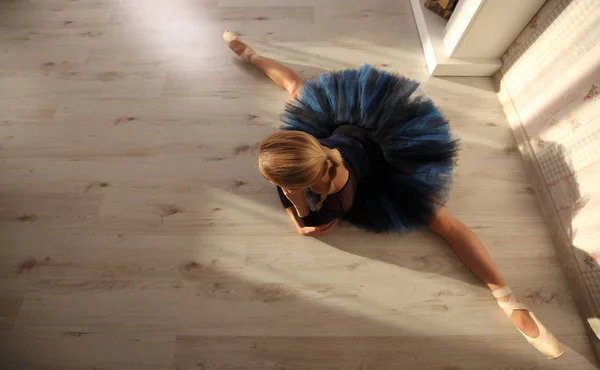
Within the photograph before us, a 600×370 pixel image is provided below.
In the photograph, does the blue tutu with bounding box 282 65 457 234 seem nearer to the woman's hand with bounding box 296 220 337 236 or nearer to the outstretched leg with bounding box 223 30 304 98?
the woman's hand with bounding box 296 220 337 236

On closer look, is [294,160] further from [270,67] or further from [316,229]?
[270,67]

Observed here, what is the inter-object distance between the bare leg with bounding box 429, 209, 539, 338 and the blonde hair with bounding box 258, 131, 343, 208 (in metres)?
0.52

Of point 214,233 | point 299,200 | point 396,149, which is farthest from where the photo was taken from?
point 214,233

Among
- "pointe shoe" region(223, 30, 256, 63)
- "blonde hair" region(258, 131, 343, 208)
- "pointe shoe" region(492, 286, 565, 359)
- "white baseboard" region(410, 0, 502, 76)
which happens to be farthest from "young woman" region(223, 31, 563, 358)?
"pointe shoe" region(223, 30, 256, 63)

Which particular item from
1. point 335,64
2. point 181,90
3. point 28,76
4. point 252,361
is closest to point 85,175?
point 181,90

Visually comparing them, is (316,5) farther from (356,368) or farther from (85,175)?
(356,368)

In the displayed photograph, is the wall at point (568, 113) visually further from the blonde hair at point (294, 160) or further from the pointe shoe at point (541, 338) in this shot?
the blonde hair at point (294, 160)

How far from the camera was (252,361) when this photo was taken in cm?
97

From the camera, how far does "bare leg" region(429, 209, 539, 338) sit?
101 centimetres

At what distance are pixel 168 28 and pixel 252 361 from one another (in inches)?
56.2

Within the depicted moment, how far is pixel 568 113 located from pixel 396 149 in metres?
0.53

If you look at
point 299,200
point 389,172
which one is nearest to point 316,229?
point 299,200

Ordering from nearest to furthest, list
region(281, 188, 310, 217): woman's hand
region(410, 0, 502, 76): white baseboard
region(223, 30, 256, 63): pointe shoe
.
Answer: region(281, 188, 310, 217): woman's hand
region(410, 0, 502, 76): white baseboard
region(223, 30, 256, 63): pointe shoe

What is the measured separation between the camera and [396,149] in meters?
1.01
